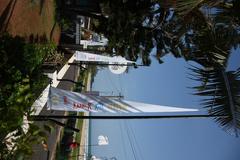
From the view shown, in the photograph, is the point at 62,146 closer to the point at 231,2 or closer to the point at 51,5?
the point at 51,5

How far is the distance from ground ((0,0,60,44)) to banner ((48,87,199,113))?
10.4ft

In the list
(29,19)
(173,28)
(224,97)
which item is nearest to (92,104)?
(224,97)

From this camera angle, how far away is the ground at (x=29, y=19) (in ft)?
45.2

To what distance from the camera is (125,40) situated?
62.3ft

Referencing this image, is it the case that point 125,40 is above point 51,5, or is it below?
below

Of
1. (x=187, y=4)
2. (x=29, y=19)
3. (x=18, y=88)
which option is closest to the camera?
(x=187, y=4)

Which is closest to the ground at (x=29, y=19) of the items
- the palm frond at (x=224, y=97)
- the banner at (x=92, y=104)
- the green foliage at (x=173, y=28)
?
the green foliage at (x=173, y=28)

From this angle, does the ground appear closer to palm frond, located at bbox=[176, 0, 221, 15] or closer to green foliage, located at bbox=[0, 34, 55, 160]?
green foliage, located at bbox=[0, 34, 55, 160]

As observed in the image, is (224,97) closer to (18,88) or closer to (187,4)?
(187,4)

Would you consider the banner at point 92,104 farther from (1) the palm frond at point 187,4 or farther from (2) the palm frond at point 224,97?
(1) the palm frond at point 187,4

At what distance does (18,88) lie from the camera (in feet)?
33.0

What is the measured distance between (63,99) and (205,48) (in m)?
3.67

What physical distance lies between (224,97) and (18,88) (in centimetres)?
451

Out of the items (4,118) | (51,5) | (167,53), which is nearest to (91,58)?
(51,5)
